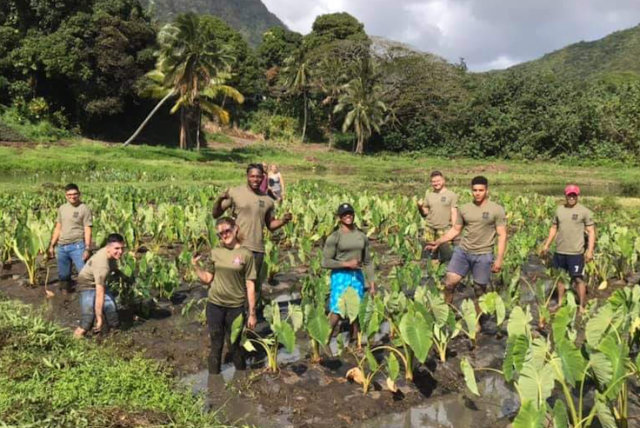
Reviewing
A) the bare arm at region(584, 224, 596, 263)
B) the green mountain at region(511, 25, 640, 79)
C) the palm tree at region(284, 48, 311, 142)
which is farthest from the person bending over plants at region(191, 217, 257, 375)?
the green mountain at region(511, 25, 640, 79)

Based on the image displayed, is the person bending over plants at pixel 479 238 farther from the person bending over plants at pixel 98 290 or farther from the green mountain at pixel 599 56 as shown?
Result: the green mountain at pixel 599 56

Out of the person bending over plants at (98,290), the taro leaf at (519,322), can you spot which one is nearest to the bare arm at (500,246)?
the taro leaf at (519,322)

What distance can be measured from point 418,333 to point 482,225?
81.4 inches

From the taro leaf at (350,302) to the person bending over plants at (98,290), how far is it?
→ 2234 mm

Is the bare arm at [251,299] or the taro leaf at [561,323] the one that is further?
the bare arm at [251,299]

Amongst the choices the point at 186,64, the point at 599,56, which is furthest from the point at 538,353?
the point at 599,56

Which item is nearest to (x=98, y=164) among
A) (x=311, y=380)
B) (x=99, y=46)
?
(x=99, y=46)

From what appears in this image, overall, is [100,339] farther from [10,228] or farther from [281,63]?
[281,63]

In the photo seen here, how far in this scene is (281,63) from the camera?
48062 millimetres

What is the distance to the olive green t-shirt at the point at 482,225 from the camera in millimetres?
5902

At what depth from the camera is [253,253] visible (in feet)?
18.8

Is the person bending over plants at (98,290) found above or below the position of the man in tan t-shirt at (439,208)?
below

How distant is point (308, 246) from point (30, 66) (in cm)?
2731

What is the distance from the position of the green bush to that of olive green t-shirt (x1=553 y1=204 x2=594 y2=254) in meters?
36.6
